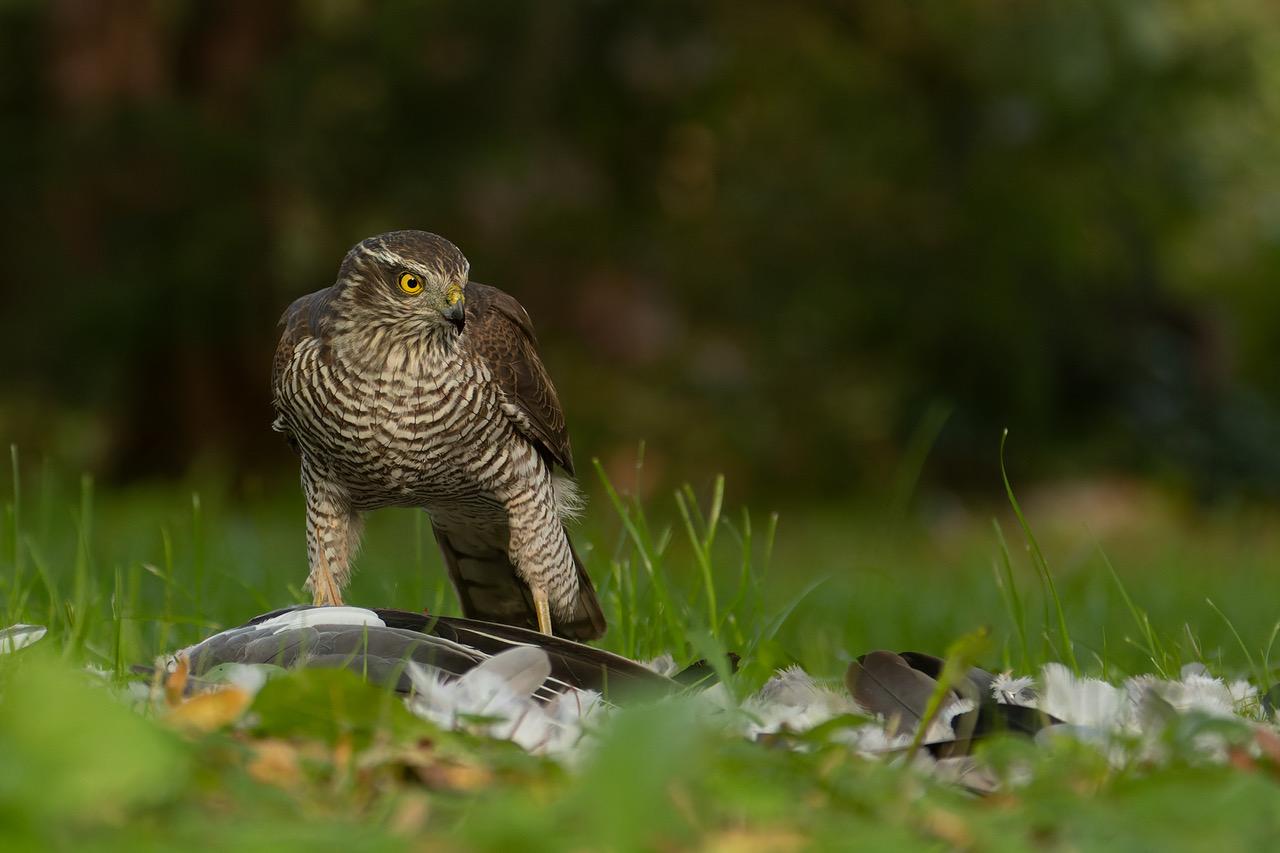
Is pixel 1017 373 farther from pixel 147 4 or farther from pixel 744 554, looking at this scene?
pixel 744 554

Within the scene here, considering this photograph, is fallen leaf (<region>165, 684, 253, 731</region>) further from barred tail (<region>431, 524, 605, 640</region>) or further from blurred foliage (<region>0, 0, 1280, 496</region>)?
blurred foliage (<region>0, 0, 1280, 496</region>)

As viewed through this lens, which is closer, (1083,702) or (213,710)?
(213,710)

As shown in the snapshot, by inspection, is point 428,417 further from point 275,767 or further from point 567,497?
point 275,767

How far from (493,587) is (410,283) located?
46.2 inches

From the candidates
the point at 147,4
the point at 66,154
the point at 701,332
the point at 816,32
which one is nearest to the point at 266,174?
the point at 66,154

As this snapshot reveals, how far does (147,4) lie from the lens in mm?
11570

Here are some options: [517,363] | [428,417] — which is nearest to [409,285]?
[428,417]

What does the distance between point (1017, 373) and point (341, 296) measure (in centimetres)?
819

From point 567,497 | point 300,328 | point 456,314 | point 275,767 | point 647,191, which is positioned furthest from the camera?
point 647,191

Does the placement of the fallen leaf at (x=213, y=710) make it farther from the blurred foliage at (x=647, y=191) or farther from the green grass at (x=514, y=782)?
the blurred foliage at (x=647, y=191)

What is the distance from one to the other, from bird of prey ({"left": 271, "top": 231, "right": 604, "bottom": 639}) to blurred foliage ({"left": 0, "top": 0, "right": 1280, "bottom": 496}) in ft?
18.5

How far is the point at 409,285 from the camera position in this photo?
380cm

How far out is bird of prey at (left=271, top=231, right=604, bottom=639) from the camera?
3783mm

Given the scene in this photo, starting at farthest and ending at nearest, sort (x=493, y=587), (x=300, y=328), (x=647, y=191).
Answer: (x=647, y=191) < (x=493, y=587) < (x=300, y=328)
